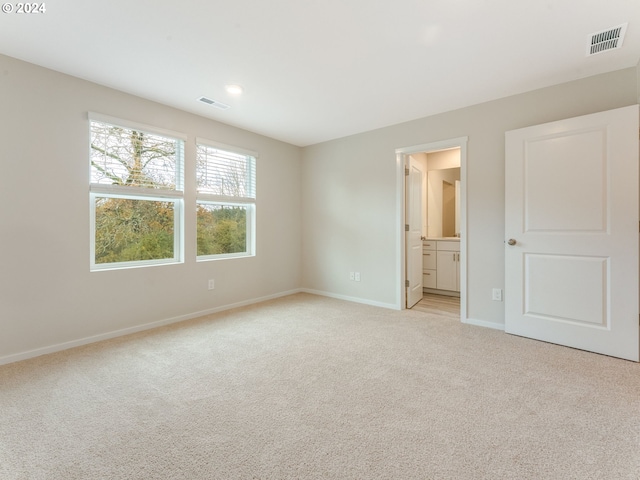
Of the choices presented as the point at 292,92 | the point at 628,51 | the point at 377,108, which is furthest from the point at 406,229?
the point at 628,51

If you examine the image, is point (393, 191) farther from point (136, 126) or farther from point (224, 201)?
point (136, 126)

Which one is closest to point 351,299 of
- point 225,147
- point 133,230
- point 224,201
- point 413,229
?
point 413,229

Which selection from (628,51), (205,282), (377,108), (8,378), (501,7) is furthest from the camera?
(205,282)

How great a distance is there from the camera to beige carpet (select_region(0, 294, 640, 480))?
1.31 m

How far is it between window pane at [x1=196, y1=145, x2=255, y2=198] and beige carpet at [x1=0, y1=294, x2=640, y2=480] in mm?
1931

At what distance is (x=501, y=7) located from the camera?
182cm

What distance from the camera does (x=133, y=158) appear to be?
10.0 ft

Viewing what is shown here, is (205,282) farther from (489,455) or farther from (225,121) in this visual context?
(489,455)

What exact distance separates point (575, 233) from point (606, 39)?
59.0 inches

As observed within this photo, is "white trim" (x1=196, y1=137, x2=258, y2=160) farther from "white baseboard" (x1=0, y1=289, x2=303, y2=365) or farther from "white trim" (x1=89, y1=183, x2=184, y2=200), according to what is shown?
"white baseboard" (x1=0, y1=289, x2=303, y2=365)

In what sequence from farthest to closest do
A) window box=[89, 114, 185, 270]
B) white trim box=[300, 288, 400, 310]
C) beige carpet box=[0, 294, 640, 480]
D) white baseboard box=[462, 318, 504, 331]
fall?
white trim box=[300, 288, 400, 310], white baseboard box=[462, 318, 504, 331], window box=[89, 114, 185, 270], beige carpet box=[0, 294, 640, 480]

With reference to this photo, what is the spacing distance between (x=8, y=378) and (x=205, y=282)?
1.82 m

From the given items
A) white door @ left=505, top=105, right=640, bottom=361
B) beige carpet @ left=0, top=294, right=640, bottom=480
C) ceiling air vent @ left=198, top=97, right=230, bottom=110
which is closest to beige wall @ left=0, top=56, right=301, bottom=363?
beige carpet @ left=0, top=294, right=640, bottom=480

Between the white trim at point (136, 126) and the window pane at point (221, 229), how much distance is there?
0.84m
